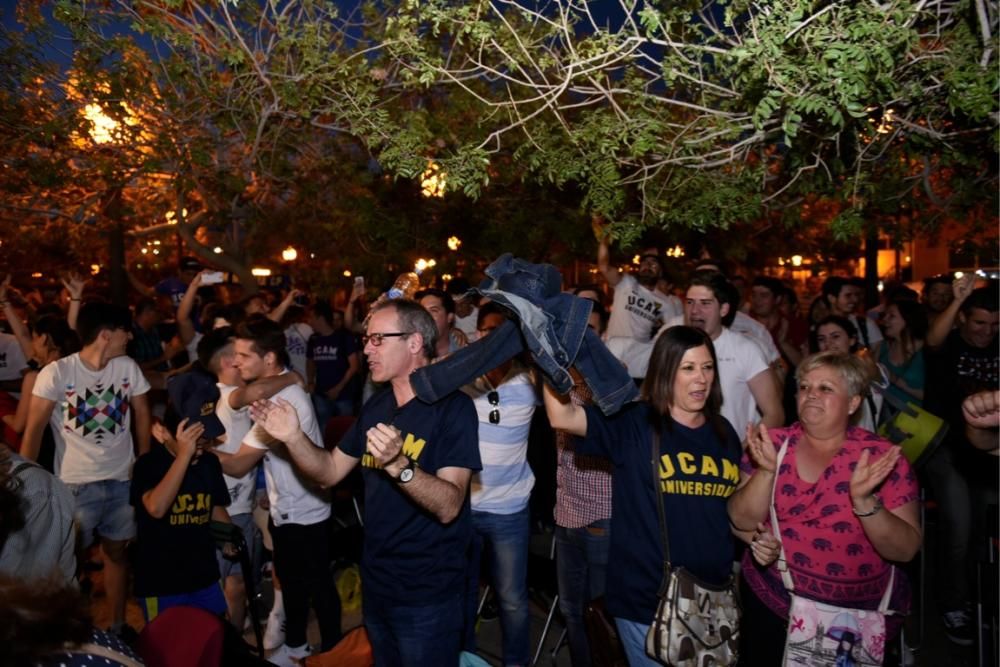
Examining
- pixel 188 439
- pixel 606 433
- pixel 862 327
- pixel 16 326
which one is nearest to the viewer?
pixel 606 433

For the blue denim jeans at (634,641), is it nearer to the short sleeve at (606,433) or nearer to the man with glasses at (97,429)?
the short sleeve at (606,433)

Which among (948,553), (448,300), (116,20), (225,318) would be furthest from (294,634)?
(116,20)

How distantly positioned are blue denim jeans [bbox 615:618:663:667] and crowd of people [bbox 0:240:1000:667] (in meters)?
0.02

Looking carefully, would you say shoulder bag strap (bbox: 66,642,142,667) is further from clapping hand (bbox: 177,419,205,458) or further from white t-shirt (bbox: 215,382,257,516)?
white t-shirt (bbox: 215,382,257,516)

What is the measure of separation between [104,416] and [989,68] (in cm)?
606

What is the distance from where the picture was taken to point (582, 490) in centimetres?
439

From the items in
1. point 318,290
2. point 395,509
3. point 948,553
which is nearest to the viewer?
point 395,509

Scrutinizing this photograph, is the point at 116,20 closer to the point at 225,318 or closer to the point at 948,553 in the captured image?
the point at 225,318

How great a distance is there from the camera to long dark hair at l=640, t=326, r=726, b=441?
3416mm

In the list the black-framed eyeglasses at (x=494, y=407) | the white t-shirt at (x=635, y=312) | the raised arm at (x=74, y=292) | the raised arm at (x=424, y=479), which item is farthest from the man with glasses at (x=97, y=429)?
the white t-shirt at (x=635, y=312)

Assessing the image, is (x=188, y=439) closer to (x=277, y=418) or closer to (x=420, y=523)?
(x=277, y=418)

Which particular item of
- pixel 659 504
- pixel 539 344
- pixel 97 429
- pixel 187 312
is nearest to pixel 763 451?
pixel 659 504

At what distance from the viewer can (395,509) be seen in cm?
336

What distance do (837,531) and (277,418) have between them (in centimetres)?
246
